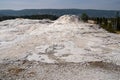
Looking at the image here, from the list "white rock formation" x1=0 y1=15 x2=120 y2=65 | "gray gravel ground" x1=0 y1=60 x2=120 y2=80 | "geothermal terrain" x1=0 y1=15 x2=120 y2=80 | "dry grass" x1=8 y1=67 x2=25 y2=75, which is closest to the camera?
"gray gravel ground" x1=0 y1=60 x2=120 y2=80

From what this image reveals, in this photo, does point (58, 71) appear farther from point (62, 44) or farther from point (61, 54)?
point (62, 44)

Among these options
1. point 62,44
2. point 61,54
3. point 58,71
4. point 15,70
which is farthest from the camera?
point 62,44

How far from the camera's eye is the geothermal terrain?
13734 mm

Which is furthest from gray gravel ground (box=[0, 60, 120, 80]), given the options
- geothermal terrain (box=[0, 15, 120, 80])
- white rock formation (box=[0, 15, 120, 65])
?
white rock formation (box=[0, 15, 120, 65])

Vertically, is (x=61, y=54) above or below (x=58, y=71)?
above

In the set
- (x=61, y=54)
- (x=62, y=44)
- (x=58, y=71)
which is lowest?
(x=58, y=71)

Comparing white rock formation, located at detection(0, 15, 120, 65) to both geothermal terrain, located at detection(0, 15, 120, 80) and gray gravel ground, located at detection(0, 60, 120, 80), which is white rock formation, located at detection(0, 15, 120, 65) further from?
gray gravel ground, located at detection(0, 60, 120, 80)

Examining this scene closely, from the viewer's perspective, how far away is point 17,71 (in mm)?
14297

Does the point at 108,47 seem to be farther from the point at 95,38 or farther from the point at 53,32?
the point at 53,32

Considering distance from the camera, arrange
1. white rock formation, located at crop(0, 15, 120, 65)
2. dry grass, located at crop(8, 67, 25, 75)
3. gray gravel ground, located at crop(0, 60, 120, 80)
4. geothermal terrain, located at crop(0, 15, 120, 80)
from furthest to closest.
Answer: white rock formation, located at crop(0, 15, 120, 65) → dry grass, located at crop(8, 67, 25, 75) → geothermal terrain, located at crop(0, 15, 120, 80) → gray gravel ground, located at crop(0, 60, 120, 80)

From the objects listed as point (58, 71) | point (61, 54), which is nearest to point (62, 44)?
point (61, 54)

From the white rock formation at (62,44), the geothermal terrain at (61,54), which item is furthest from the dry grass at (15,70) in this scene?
the white rock formation at (62,44)

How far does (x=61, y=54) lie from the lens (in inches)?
683

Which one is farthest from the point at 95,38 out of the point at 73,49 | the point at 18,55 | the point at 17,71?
the point at 17,71
